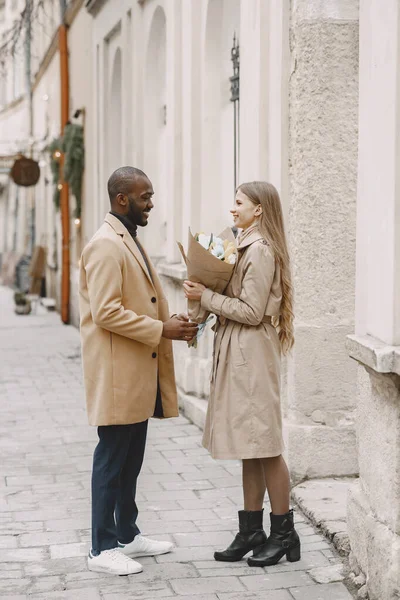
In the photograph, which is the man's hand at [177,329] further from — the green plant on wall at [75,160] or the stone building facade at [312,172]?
the green plant on wall at [75,160]

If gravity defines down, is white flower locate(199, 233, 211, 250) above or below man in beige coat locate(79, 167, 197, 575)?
above

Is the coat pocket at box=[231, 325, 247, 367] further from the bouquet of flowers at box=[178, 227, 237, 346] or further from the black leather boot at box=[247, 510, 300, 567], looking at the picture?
the black leather boot at box=[247, 510, 300, 567]

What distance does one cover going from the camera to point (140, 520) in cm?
620

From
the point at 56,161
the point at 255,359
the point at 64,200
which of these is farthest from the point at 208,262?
the point at 56,161

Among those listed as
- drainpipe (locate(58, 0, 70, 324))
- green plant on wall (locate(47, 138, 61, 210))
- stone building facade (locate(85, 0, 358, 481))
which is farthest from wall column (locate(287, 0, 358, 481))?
green plant on wall (locate(47, 138, 61, 210))

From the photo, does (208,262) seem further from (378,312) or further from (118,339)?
(378,312)

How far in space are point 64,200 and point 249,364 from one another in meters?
14.7

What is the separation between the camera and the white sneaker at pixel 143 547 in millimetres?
5449

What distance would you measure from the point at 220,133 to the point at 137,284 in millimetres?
4651

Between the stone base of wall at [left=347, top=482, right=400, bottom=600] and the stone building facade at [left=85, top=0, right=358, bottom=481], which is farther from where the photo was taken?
the stone building facade at [left=85, top=0, right=358, bottom=481]

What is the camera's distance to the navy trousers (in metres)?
5.14

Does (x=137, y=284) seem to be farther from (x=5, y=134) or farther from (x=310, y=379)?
(x=5, y=134)

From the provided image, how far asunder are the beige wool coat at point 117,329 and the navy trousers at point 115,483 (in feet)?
0.40

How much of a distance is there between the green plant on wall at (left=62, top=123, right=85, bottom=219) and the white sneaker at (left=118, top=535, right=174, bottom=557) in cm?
1291
